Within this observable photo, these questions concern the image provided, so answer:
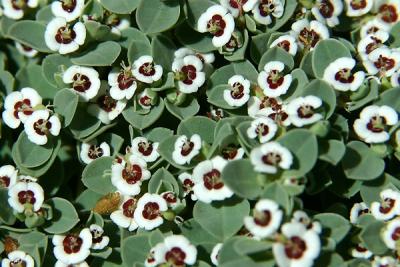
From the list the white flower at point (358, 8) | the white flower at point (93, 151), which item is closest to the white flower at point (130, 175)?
the white flower at point (93, 151)

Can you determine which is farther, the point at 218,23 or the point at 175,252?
the point at 218,23

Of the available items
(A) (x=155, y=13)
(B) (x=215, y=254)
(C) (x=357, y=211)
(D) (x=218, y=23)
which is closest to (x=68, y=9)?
(A) (x=155, y=13)

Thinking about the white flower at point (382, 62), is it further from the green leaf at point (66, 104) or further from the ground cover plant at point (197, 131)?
the green leaf at point (66, 104)

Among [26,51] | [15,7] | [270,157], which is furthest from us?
[26,51]

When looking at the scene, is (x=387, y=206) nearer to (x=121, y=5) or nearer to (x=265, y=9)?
(x=265, y=9)

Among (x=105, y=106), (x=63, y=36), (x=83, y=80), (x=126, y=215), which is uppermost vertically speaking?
(x=63, y=36)

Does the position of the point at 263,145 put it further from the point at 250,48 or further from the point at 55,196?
the point at 55,196
